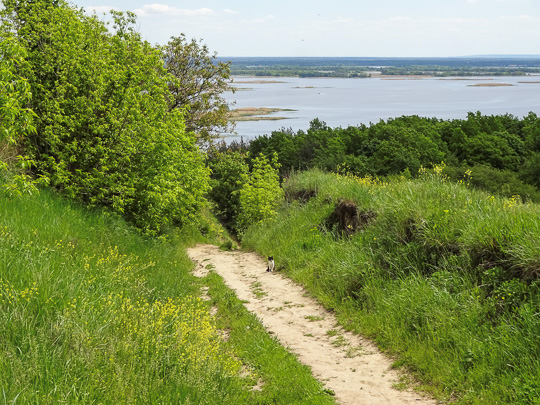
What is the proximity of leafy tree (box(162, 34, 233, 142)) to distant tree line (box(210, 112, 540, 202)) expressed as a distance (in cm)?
2147

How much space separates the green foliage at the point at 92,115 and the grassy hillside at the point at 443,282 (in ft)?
16.2

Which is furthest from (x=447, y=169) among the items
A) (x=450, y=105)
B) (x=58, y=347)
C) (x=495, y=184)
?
(x=450, y=105)

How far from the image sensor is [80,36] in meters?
13.6

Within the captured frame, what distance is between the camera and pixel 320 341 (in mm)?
9273

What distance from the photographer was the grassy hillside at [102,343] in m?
5.11

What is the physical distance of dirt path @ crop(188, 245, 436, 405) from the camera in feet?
23.5

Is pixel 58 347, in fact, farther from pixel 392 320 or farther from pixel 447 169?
pixel 447 169

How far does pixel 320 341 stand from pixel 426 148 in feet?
173

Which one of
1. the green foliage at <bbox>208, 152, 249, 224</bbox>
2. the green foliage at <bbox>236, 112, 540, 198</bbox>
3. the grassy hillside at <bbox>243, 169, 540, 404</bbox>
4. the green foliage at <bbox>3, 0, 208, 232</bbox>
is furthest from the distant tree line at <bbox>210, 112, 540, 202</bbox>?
the grassy hillside at <bbox>243, 169, 540, 404</bbox>

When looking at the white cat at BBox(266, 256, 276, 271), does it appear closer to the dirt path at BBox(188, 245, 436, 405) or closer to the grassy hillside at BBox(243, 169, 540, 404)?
the dirt path at BBox(188, 245, 436, 405)

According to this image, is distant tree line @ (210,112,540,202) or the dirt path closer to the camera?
the dirt path

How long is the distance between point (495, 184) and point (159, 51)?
3613 centimetres

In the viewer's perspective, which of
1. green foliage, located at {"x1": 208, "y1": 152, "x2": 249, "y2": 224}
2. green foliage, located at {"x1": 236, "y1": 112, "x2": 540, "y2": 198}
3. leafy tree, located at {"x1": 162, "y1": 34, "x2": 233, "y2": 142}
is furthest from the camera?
green foliage, located at {"x1": 236, "y1": 112, "x2": 540, "y2": 198}

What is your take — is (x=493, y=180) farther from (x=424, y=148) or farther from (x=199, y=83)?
(x=199, y=83)
